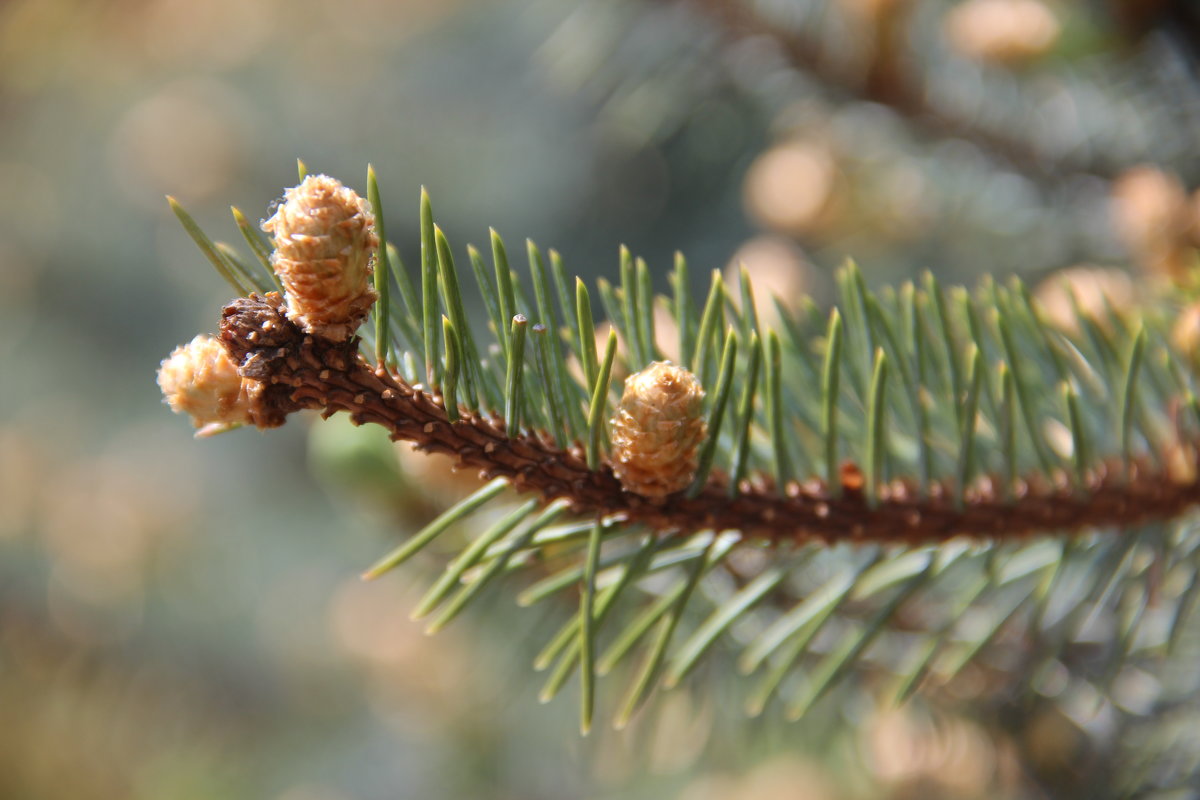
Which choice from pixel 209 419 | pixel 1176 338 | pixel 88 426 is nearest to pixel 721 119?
pixel 1176 338

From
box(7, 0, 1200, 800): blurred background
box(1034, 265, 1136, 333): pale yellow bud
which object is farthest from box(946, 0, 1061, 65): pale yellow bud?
box(1034, 265, 1136, 333): pale yellow bud

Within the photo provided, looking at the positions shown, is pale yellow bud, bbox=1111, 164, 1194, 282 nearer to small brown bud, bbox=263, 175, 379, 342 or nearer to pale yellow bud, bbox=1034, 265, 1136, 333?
pale yellow bud, bbox=1034, 265, 1136, 333

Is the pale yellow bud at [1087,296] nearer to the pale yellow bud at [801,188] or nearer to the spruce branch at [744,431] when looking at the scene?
the spruce branch at [744,431]

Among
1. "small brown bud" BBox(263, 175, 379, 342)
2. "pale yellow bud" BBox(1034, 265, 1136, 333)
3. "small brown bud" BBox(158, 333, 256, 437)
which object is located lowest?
"pale yellow bud" BBox(1034, 265, 1136, 333)

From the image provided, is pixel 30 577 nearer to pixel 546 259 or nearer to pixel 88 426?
pixel 88 426

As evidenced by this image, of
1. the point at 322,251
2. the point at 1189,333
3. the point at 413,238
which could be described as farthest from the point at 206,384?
the point at 413,238

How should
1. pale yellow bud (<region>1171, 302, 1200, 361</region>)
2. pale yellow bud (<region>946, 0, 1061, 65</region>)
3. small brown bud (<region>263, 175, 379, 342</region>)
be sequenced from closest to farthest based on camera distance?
small brown bud (<region>263, 175, 379, 342</region>), pale yellow bud (<region>1171, 302, 1200, 361</region>), pale yellow bud (<region>946, 0, 1061, 65</region>)

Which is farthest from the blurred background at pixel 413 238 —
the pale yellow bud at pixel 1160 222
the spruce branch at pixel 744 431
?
the spruce branch at pixel 744 431

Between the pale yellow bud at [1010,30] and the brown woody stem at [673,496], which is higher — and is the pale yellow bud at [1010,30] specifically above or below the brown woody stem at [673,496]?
above
